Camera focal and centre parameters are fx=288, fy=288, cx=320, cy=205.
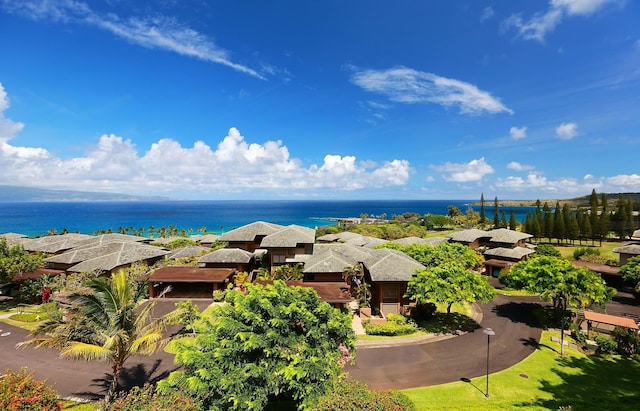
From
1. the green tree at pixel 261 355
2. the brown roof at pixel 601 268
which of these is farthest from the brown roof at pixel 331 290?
the brown roof at pixel 601 268

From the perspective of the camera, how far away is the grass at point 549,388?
52.0ft

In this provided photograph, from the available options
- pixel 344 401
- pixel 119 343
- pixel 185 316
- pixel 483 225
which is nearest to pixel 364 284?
pixel 185 316

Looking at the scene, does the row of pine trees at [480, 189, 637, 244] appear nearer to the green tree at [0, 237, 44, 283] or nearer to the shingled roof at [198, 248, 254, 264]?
the shingled roof at [198, 248, 254, 264]

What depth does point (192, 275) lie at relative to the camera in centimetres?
3438

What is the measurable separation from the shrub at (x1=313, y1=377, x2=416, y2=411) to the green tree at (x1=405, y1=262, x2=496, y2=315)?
13.4 meters

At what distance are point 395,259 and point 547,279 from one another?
13663 mm

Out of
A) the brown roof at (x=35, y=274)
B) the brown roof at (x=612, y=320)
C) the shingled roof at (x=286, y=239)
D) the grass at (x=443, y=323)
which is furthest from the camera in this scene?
the shingled roof at (x=286, y=239)

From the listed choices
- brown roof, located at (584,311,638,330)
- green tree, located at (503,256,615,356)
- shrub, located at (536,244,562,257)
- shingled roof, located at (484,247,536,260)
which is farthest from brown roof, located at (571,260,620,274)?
brown roof, located at (584,311,638,330)

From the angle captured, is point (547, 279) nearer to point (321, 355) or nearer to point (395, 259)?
point (395, 259)

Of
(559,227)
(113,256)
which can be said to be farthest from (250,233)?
(559,227)

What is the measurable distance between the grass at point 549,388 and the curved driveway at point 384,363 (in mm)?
1020

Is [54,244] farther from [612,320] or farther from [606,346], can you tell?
[612,320]

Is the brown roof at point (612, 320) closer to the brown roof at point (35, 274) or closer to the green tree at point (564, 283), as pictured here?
the green tree at point (564, 283)

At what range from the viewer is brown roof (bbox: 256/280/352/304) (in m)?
27.3
